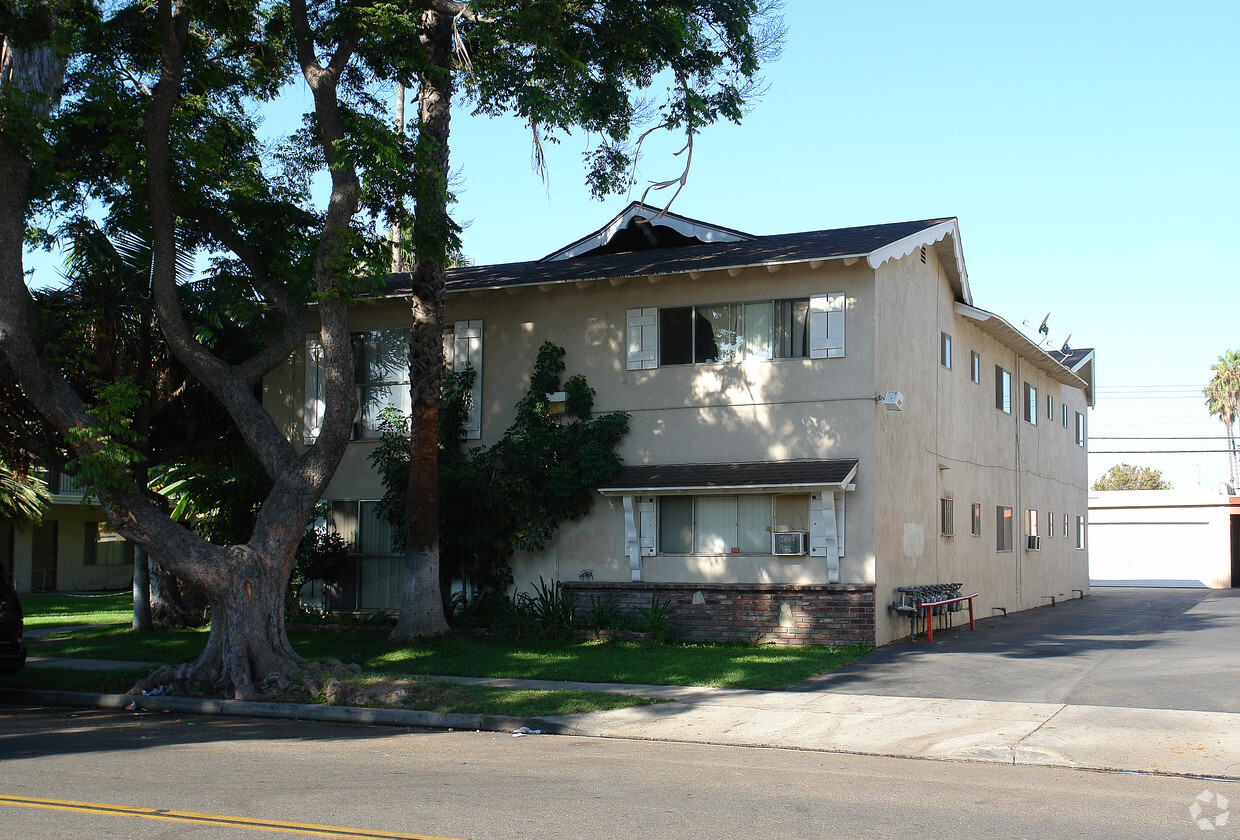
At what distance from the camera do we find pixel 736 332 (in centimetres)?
1828

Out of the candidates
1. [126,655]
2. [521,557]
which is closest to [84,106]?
[126,655]

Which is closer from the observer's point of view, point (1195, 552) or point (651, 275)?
point (651, 275)

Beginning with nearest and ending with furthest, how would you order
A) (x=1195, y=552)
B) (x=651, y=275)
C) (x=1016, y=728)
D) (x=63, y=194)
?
(x=1016, y=728)
(x=63, y=194)
(x=651, y=275)
(x=1195, y=552)

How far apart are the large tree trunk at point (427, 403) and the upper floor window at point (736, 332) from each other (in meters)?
3.47

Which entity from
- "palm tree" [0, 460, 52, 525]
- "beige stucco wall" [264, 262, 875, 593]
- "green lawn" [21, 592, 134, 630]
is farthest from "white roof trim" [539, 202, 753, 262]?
"palm tree" [0, 460, 52, 525]

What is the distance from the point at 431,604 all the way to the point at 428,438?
2.63 metres

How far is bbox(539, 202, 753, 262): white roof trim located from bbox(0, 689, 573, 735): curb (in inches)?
461

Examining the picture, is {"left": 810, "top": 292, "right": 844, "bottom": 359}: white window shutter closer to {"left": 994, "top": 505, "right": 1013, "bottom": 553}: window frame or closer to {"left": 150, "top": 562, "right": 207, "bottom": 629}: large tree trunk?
{"left": 994, "top": 505, "right": 1013, "bottom": 553}: window frame

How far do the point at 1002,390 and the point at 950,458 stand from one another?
16.7ft

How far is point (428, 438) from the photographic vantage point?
57.1ft

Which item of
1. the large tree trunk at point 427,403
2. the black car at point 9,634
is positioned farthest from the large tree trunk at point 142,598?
the large tree trunk at point 427,403

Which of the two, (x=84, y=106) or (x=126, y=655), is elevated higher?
(x=84, y=106)

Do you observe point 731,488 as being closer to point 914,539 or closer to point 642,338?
point 642,338

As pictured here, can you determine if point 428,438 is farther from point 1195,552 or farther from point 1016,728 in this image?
point 1195,552
